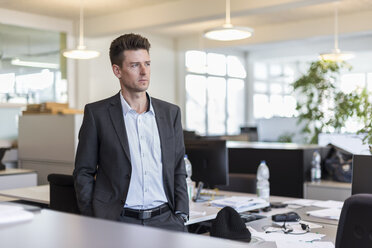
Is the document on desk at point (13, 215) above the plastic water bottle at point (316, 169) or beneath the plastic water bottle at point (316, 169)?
above

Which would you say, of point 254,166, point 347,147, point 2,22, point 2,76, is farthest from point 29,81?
point 347,147

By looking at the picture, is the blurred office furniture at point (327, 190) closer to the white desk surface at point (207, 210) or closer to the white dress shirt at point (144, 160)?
→ the white desk surface at point (207, 210)

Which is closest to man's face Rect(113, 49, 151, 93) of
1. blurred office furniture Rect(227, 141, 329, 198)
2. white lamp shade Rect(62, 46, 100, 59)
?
blurred office furniture Rect(227, 141, 329, 198)

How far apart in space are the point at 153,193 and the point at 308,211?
1402 mm

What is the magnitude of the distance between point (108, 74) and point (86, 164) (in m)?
8.24

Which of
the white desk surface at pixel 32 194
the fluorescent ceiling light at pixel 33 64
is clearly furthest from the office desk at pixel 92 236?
the fluorescent ceiling light at pixel 33 64

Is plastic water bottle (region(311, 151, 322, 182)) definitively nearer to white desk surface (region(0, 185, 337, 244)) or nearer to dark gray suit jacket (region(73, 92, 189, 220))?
white desk surface (region(0, 185, 337, 244))

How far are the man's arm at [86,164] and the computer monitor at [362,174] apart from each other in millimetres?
1296

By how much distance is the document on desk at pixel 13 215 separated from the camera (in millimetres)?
997

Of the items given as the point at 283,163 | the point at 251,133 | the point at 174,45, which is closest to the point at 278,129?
the point at 251,133

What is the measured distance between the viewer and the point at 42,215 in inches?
42.6

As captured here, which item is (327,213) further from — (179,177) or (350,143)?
(350,143)

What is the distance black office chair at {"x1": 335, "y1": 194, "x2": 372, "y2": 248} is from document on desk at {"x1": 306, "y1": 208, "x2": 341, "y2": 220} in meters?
1.38

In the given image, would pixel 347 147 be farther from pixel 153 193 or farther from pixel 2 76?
pixel 2 76
